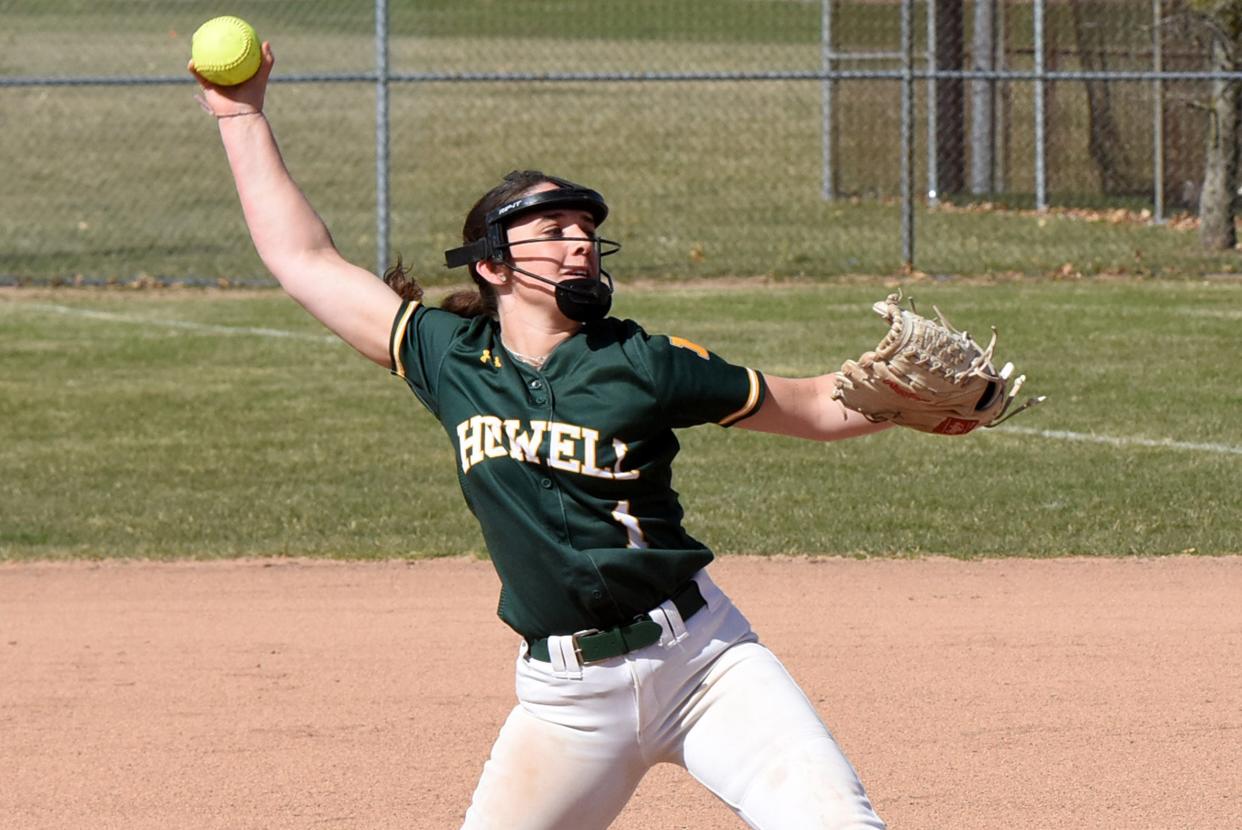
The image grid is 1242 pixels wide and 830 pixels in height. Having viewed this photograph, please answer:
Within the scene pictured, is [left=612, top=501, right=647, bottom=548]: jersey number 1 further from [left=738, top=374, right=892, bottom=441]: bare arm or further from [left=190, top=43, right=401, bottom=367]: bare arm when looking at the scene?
[left=190, top=43, right=401, bottom=367]: bare arm

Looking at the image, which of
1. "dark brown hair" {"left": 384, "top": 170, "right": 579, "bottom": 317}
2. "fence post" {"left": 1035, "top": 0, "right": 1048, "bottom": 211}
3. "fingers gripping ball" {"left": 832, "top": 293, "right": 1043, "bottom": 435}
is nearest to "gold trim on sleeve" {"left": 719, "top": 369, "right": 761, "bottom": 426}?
"fingers gripping ball" {"left": 832, "top": 293, "right": 1043, "bottom": 435}

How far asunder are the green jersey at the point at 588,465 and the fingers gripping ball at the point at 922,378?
0.21 meters

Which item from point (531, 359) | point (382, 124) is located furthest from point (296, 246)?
point (382, 124)

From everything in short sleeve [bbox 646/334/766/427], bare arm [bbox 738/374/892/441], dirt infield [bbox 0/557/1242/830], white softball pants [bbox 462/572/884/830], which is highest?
short sleeve [bbox 646/334/766/427]

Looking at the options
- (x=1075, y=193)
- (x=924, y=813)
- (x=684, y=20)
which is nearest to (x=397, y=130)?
(x=684, y=20)

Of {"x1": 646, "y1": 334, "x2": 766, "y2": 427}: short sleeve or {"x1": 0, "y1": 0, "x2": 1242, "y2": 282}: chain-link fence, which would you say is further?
{"x1": 0, "y1": 0, "x2": 1242, "y2": 282}: chain-link fence

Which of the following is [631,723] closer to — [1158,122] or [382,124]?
[382,124]

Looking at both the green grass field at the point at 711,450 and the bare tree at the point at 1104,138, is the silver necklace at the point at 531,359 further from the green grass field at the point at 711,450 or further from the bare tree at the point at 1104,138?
the bare tree at the point at 1104,138

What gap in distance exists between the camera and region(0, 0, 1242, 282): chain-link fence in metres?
16.0

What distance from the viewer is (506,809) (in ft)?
10.9

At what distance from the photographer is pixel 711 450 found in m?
9.52

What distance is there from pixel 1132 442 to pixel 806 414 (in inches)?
238

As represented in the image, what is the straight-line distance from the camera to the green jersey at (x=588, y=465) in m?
3.35

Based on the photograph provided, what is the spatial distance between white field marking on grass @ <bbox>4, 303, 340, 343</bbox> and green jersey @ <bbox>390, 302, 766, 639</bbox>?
9.13 m
